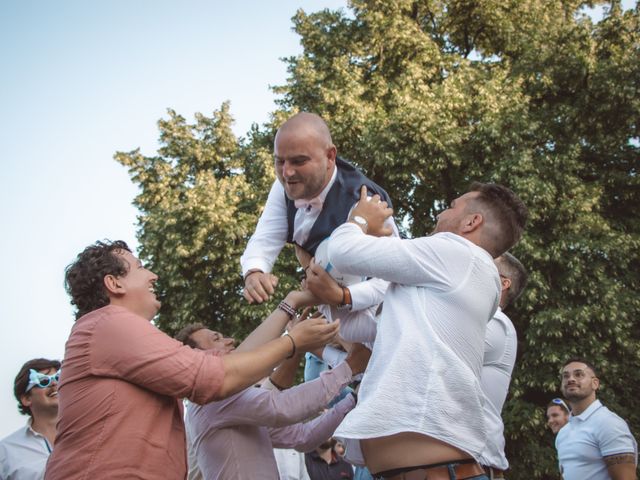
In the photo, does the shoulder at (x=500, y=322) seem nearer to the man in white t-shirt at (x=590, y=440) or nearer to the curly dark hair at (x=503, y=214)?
the curly dark hair at (x=503, y=214)

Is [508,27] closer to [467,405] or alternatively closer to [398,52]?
[398,52]

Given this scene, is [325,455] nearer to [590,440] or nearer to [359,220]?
[590,440]

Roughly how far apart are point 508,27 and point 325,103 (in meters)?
5.72

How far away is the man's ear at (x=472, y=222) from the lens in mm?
2898

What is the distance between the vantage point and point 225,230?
14797 mm

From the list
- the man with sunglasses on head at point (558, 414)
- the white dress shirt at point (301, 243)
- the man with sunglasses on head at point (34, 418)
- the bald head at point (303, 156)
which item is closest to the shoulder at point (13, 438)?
the man with sunglasses on head at point (34, 418)

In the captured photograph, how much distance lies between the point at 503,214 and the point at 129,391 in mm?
1849

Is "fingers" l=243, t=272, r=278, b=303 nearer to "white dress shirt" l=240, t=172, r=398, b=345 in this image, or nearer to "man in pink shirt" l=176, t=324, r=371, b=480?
"white dress shirt" l=240, t=172, r=398, b=345

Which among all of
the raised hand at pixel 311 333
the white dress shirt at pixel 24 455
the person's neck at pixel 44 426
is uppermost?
the raised hand at pixel 311 333

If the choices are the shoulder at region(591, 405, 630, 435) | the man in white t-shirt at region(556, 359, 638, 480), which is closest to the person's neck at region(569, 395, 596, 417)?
the man in white t-shirt at region(556, 359, 638, 480)

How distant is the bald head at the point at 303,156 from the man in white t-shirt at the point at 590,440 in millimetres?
4319

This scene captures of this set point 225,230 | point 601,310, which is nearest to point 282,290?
point 225,230

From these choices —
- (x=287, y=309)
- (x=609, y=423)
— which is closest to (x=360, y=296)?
(x=287, y=309)

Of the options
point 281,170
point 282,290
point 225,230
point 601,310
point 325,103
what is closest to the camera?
point 281,170
